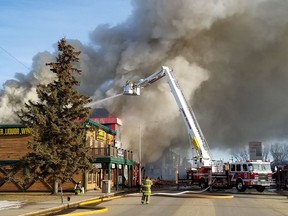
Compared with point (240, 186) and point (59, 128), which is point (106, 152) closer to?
point (59, 128)

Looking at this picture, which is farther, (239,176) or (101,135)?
(101,135)

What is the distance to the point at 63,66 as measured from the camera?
27516 mm

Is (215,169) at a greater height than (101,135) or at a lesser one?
lesser

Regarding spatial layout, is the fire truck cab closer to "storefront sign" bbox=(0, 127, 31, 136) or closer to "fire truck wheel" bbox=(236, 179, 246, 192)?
"fire truck wheel" bbox=(236, 179, 246, 192)

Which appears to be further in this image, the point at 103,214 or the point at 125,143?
the point at 125,143

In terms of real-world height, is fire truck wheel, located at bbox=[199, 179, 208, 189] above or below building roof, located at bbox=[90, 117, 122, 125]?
below

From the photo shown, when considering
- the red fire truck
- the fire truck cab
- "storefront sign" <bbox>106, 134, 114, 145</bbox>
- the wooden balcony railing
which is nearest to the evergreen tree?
the wooden balcony railing

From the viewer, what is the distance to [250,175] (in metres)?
30.8

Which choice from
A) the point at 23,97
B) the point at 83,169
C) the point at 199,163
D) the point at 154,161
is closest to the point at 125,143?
Result: the point at 154,161

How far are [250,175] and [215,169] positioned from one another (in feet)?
9.87

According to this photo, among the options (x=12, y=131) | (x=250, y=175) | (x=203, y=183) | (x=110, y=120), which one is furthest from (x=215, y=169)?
(x=110, y=120)

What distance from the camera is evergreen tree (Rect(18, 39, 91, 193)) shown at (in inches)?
1006

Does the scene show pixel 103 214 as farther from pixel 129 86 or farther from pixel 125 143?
pixel 125 143

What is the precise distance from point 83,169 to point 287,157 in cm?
10096
